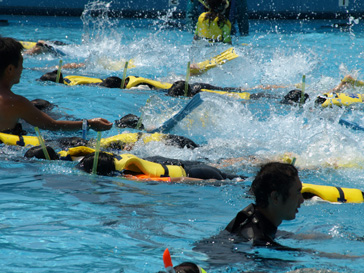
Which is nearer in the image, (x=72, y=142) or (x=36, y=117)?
(x=36, y=117)

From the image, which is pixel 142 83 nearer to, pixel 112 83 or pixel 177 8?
pixel 112 83

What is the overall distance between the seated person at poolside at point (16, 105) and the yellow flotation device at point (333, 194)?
1.60 meters

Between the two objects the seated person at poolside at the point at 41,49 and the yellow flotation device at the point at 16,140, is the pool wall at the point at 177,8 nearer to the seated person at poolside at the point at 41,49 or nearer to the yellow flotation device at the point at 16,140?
the seated person at poolside at the point at 41,49

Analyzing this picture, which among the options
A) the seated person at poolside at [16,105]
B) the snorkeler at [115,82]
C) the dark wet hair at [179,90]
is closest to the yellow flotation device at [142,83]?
the snorkeler at [115,82]

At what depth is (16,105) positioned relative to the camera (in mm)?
4195

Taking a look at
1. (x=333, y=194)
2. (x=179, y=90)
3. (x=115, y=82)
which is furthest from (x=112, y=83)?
(x=333, y=194)

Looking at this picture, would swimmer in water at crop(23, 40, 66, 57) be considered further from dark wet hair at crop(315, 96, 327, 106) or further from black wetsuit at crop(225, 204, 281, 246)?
black wetsuit at crop(225, 204, 281, 246)

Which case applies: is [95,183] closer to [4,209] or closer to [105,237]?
[4,209]

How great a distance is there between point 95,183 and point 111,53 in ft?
24.3

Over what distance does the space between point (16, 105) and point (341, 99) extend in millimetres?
4629

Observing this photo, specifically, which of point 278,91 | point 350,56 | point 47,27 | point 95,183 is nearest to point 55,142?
point 95,183

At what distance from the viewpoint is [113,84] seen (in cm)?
823

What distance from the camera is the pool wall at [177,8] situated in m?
18.2

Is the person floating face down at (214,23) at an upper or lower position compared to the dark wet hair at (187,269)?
upper
